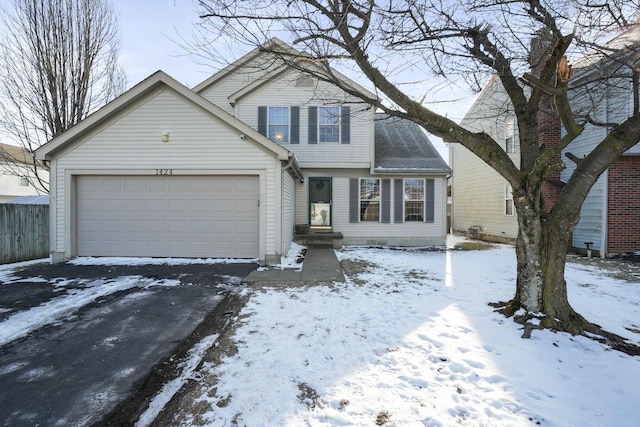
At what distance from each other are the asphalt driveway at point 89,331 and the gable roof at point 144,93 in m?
3.22

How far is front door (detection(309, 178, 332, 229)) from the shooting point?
38.7 ft

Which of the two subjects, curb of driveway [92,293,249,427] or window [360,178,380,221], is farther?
window [360,178,380,221]

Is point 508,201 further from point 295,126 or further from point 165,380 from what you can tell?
point 165,380

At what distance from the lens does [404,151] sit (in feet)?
41.4

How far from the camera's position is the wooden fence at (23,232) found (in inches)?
321

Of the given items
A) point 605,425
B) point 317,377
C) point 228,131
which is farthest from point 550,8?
point 228,131

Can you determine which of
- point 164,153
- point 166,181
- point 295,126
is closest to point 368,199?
point 295,126

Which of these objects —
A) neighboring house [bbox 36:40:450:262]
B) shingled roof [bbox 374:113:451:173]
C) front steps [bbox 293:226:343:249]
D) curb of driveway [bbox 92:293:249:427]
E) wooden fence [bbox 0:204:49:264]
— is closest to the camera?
curb of driveway [bbox 92:293:249:427]

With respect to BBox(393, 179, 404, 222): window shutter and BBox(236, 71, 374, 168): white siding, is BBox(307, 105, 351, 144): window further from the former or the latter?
BBox(393, 179, 404, 222): window shutter

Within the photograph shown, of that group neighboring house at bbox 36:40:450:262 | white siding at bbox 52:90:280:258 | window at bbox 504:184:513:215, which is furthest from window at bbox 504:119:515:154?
white siding at bbox 52:90:280:258

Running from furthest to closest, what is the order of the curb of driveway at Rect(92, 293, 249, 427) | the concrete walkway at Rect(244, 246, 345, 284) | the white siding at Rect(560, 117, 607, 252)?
1. the white siding at Rect(560, 117, 607, 252)
2. the concrete walkway at Rect(244, 246, 345, 284)
3. the curb of driveway at Rect(92, 293, 249, 427)

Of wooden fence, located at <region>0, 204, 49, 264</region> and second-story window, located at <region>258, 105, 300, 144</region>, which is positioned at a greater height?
second-story window, located at <region>258, 105, 300, 144</region>

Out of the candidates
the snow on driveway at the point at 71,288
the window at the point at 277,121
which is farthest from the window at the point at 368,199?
the snow on driveway at the point at 71,288

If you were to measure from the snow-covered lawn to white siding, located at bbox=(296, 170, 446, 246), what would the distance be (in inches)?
252
